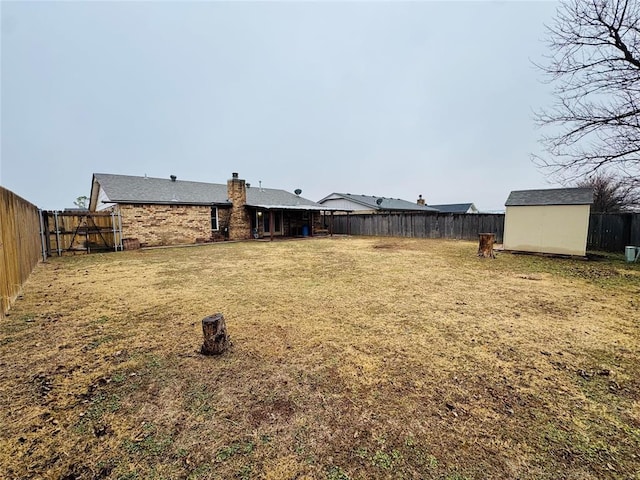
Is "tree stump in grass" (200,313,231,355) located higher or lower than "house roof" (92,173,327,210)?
lower

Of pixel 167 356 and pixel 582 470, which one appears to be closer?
pixel 582 470

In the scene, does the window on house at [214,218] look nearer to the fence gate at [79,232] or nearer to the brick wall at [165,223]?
the brick wall at [165,223]

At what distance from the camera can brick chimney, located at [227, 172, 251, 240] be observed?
1831 centimetres

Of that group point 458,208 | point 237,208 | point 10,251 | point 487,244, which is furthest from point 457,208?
point 10,251

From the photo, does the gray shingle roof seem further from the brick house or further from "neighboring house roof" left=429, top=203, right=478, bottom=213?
the brick house

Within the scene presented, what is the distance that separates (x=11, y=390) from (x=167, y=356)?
1.28 m

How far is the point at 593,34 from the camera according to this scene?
7.75 m

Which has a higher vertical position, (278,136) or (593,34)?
(278,136)

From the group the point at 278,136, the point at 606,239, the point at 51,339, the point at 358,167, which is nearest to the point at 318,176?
the point at 358,167

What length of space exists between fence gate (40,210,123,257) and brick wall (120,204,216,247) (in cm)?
55

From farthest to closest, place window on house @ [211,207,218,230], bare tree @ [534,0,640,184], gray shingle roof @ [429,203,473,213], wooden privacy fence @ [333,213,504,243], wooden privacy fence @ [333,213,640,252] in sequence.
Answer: gray shingle roof @ [429,203,473,213] → window on house @ [211,207,218,230] → wooden privacy fence @ [333,213,504,243] → wooden privacy fence @ [333,213,640,252] → bare tree @ [534,0,640,184]

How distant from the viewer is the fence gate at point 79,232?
457 inches

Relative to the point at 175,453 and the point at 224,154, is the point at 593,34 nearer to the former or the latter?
the point at 175,453

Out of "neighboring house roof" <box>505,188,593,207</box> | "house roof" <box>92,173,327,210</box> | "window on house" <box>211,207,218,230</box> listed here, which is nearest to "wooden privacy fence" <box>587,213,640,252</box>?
"neighboring house roof" <box>505,188,593,207</box>
